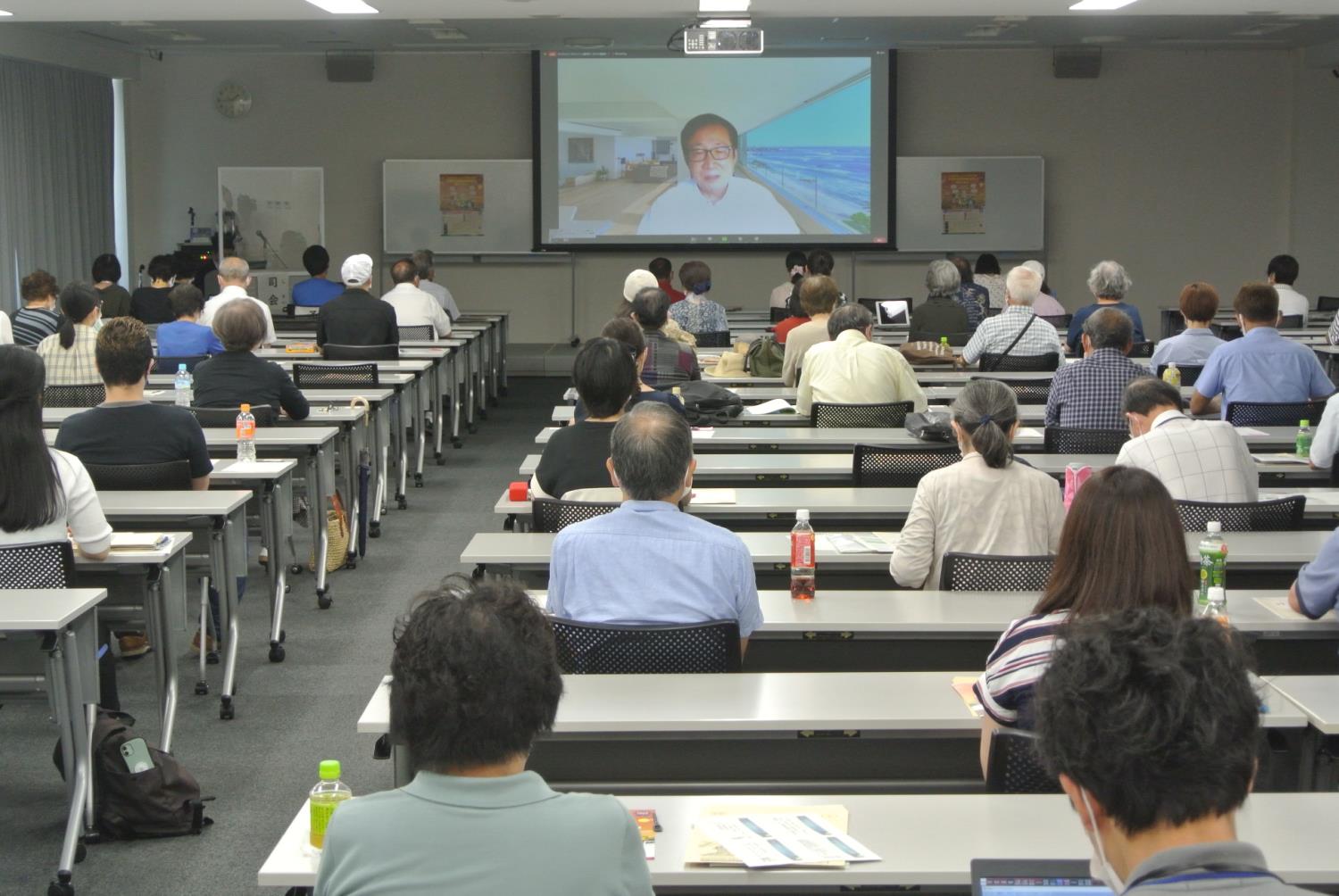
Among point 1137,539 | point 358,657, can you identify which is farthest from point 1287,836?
point 358,657

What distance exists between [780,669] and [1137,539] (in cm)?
141

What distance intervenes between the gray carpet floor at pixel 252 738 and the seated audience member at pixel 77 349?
1.25 meters

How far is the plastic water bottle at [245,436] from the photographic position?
557 centimetres

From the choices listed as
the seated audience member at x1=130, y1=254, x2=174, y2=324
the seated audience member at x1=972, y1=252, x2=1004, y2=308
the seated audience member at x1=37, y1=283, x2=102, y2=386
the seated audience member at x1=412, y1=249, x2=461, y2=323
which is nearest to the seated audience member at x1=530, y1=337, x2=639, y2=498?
the seated audience member at x1=37, y1=283, x2=102, y2=386

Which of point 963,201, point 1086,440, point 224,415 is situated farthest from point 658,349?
point 963,201

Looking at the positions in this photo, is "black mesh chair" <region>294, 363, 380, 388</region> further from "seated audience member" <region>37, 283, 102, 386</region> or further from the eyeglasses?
the eyeglasses

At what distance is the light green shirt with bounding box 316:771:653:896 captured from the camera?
1.67 metres

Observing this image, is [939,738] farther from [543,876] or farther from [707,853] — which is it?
[543,876]

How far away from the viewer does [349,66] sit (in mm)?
15242

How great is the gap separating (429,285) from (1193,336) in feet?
20.9

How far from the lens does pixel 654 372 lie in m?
7.19

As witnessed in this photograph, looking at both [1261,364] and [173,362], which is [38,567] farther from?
[1261,364]

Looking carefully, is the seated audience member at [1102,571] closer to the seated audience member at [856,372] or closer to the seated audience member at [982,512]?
the seated audience member at [982,512]

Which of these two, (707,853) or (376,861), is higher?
(376,861)
